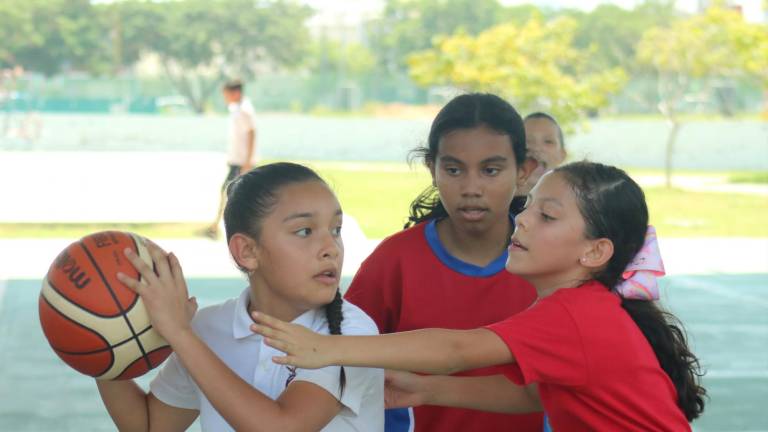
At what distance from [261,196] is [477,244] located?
32.7 inches

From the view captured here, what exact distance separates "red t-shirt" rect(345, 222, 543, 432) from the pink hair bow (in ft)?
1.78

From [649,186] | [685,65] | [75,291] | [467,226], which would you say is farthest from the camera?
[685,65]

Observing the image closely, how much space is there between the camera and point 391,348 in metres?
2.14

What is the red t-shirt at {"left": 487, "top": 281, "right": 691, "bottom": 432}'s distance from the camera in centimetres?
226

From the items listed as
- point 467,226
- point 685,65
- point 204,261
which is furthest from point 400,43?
point 467,226

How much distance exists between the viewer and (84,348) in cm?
229

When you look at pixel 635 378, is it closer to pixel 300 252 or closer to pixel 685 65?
pixel 300 252

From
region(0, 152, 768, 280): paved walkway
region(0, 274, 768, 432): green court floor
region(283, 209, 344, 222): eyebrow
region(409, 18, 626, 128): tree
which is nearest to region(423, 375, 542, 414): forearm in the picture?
region(283, 209, 344, 222): eyebrow

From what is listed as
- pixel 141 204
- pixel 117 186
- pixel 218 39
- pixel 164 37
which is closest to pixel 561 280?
pixel 141 204

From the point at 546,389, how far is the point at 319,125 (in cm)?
2534

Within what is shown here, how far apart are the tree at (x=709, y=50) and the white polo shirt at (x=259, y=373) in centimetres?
1835

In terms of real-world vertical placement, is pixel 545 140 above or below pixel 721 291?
above

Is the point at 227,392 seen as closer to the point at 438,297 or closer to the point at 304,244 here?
the point at 304,244

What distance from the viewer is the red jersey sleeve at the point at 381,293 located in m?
3.02
